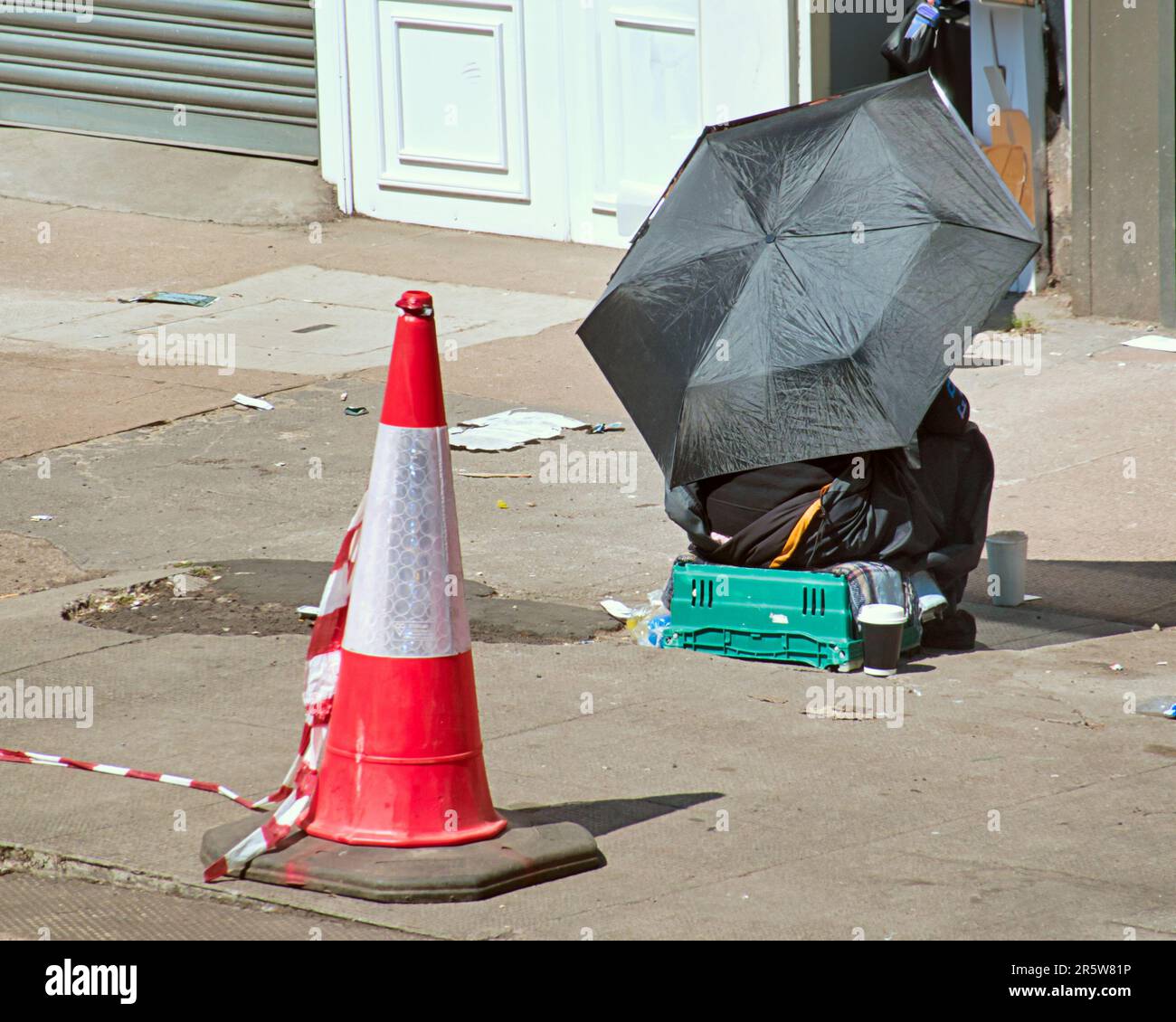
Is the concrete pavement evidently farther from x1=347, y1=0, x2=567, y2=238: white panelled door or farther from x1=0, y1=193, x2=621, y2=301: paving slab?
x1=347, y1=0, x2=567, y2=238: white panelled door

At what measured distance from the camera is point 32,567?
7.61 meters

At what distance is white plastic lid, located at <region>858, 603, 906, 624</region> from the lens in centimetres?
602

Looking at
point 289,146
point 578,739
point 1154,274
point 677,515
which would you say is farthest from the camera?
point 289,146

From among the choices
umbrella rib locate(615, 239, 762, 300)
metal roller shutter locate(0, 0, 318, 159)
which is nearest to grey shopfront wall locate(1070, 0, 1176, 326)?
umbrella rib locate(615, 239, 762, 300)

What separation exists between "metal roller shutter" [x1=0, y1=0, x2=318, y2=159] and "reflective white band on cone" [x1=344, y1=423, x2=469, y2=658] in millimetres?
9857

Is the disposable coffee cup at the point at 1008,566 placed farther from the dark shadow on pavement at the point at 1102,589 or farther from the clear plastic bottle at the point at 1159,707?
the clear plastic bottle at the point at 1159,707

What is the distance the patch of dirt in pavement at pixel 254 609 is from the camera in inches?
265

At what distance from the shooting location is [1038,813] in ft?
16.2

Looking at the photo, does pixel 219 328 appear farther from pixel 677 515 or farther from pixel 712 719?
pixel 712 719

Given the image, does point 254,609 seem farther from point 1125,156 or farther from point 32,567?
point 1125,156

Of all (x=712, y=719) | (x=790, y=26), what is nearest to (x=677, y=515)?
Answer: (x=712, y=719)

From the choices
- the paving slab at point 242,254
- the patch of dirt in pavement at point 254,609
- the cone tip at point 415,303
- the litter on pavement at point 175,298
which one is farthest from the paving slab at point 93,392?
the cone tip at point 415,303

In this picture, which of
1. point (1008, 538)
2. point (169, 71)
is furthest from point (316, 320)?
point (1008, 538)

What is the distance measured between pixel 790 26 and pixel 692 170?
5474 millimetres
